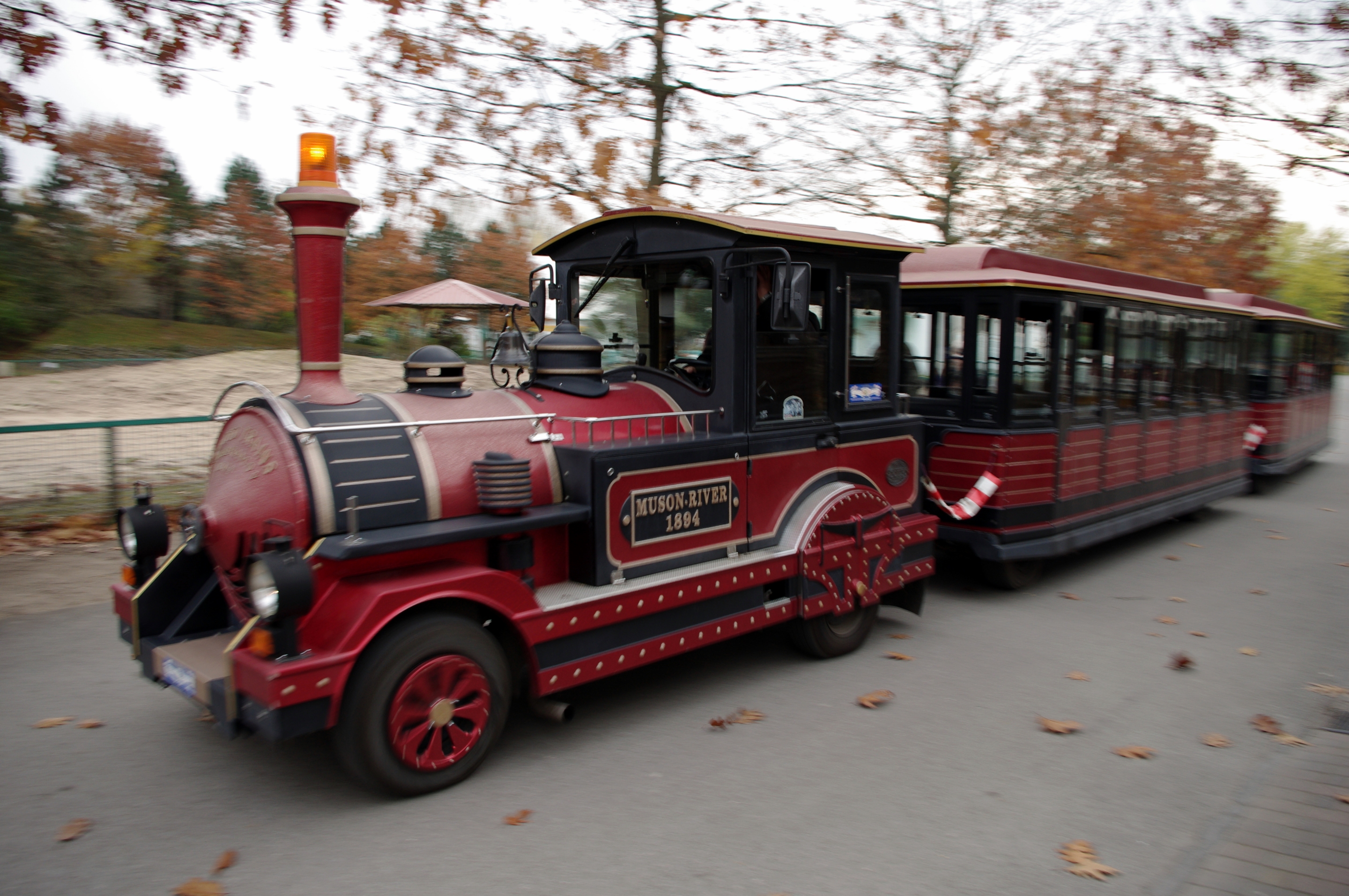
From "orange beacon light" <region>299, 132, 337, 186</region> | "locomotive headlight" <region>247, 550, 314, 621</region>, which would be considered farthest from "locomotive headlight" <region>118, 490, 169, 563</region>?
"orange beacon light" <region>299, 132, 337, 186</region>

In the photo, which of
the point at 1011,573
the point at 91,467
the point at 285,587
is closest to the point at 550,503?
the point at 285,587

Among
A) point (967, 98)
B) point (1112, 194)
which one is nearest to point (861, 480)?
point (967, 98)

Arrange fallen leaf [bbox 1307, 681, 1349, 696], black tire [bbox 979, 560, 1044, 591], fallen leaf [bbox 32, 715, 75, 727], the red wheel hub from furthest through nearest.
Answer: black tire [bbox 979, 560, 1044, 591] < fallen leaf [bbox 1307, 681, 1349, 696] < fallen leaf [bbox 32, 715, 75, 727] < the red wheel hub

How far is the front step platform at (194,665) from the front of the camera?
3674 mm

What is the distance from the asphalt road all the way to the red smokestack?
1.79m

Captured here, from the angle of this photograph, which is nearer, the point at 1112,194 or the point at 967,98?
the point at 967,98

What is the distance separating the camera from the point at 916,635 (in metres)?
6.32

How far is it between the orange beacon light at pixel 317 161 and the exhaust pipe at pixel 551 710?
2.53m

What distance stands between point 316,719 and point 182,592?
4.38ft

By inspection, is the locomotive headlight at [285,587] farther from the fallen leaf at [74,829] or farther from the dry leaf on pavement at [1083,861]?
the dry leaf on pavement at [1083,861]

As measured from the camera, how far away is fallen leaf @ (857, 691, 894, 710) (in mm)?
4992

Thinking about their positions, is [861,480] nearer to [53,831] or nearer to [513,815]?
[513,815]

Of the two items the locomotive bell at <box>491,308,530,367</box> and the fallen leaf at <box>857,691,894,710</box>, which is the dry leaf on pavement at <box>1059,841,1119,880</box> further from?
the locomotive bell at <box>491,308,530,367</box>

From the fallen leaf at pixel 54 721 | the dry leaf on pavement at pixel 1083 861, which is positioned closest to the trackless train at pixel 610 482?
the fallen leaf at pixel 54 721
